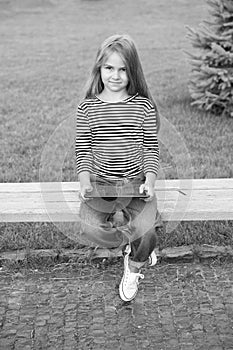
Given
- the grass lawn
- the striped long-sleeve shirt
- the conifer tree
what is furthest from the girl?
the conifer tree

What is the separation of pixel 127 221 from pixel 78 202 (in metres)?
0.55

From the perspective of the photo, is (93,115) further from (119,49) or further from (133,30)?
(133,30)

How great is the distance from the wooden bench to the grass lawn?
121 millimetres

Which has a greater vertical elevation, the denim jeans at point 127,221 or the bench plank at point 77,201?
the denim jeans at point 127,221

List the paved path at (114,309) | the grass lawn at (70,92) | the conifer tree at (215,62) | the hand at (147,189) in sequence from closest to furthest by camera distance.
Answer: the paved path at (114,309) < the hand at (147,189) < the grass lawn at (70,92) < the conifer tree at (215,62)

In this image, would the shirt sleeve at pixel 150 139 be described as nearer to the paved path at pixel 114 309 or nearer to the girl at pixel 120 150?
the girl at pixel 120 150

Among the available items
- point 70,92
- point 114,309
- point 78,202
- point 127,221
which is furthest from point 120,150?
point 70,92

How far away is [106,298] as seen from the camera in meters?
3.86

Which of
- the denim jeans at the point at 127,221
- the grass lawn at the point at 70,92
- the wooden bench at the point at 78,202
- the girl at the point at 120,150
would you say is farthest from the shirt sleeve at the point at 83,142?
the wooden bench at the point at 78,202

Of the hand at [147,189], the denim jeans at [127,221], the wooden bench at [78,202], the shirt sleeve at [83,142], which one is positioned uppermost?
the shirt sleeve at [83,142]

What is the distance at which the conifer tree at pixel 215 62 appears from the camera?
703 centimetres

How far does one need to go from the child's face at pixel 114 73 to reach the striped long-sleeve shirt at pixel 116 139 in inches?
3.9

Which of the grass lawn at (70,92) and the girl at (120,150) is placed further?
the grass lawn at (70,92)

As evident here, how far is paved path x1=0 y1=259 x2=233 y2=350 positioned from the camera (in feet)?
11.2
